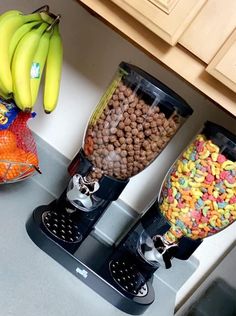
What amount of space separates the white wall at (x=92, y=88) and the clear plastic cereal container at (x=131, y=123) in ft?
0.53

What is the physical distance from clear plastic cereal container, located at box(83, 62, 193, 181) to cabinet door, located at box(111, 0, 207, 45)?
0.14m

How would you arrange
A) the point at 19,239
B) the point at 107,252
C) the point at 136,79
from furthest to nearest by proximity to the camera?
the point at 107,252, the point at 19,239, the point at 136,79

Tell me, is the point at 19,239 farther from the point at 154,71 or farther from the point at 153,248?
the point at 154,71

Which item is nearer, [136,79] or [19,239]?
[136,79]

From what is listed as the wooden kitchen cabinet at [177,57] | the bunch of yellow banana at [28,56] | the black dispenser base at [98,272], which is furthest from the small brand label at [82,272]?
the wooden kitchen cabinet at [177,57]

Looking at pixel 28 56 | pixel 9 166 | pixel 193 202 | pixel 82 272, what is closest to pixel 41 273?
pixel 82 272

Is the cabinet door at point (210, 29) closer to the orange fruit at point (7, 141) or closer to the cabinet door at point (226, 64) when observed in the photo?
the cabinet door at point (226, 64)

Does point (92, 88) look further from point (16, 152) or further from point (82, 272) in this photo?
point (82, 272)

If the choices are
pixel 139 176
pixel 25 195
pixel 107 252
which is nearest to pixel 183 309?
pixel 107 252

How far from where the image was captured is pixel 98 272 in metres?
0.91

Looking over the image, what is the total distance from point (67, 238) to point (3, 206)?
0.57ft

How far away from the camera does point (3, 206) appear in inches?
38.8

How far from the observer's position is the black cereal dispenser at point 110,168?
32.5 inches

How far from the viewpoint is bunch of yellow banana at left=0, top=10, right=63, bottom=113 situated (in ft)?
2.81
